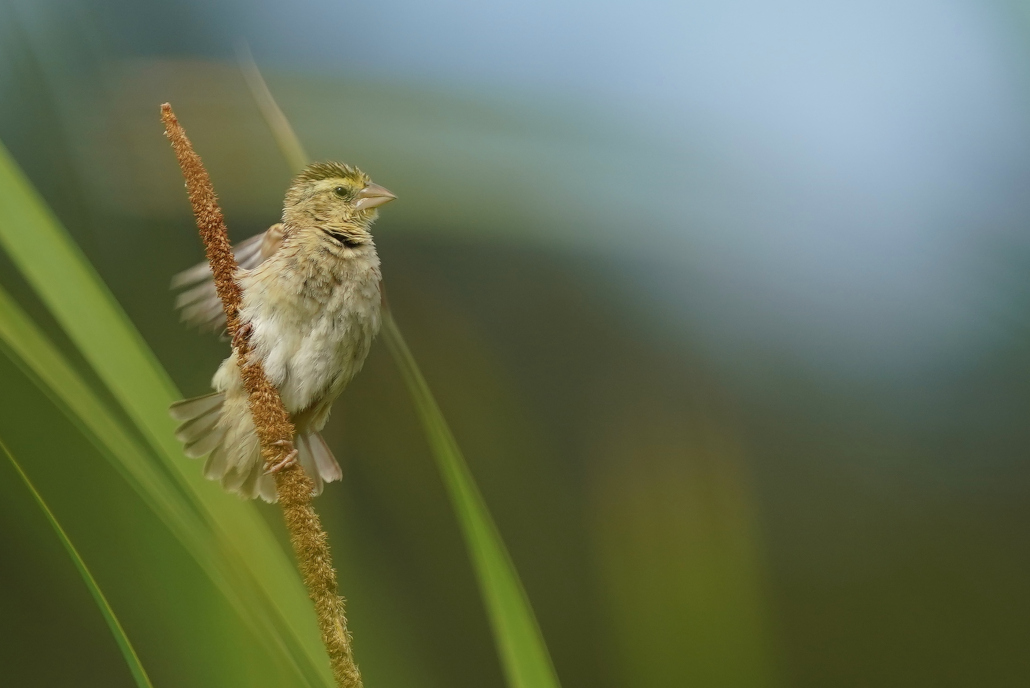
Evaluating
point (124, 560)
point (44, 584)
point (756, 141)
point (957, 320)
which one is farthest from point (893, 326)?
point (44, 584)

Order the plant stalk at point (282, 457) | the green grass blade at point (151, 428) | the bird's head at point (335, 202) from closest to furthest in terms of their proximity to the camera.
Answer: the plant stalk at point (282, 457), the green grass blade at point (151, 428), the bird's head at point (335, 202)

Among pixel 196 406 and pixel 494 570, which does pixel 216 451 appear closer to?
pixel 196 406

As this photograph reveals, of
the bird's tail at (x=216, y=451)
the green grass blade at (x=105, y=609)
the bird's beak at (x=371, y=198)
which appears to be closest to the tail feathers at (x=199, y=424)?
the bird's tail at (x=216, y=451)

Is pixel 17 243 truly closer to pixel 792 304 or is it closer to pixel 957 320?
A: pixel 792 304

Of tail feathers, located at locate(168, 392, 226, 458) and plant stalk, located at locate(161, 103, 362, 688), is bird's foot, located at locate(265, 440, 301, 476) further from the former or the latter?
tail feathers, located at locate(168, 392, 226, 458)

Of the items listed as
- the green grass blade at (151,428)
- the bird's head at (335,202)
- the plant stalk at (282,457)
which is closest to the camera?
the plant stalk at (282,457)

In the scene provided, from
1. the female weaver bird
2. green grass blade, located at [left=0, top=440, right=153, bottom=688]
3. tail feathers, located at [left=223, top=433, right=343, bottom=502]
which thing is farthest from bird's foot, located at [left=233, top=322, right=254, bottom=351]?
green grass blade, located at [left=0, top=440, right=153, bottom=688]

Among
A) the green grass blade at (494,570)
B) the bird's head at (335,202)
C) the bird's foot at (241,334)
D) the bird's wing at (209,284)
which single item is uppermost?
the bird's head at (335,202)

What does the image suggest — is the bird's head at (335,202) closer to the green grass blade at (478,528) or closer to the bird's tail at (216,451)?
the green grass blade at (478,528)
